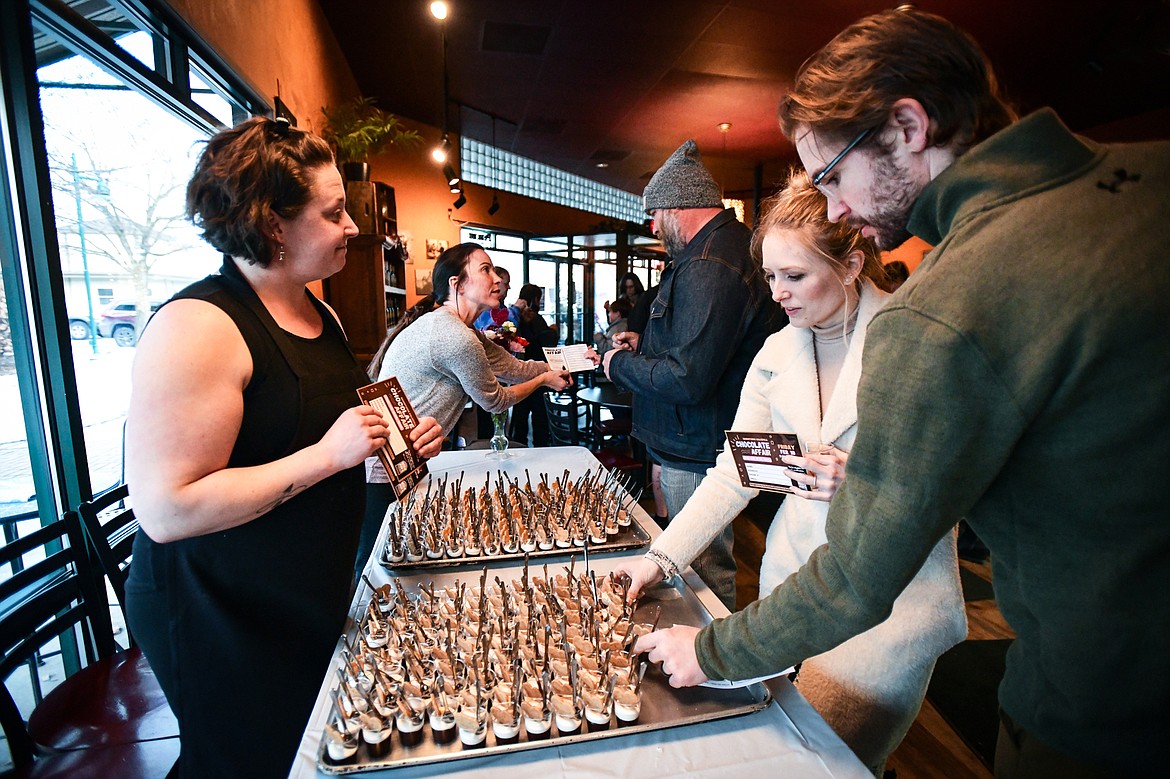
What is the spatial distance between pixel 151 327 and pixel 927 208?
1213mm

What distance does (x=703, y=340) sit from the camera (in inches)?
75.1

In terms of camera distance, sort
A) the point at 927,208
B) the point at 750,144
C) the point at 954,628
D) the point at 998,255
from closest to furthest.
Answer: the point at 998,255, the point at 927,208, the point at 954,628, the point at 750,144

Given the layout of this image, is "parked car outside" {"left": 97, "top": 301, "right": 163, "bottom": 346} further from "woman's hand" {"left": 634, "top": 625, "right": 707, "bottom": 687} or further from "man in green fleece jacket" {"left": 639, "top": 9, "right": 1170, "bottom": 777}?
"man in green fleece jacket" {"left": 639, "top": 9, "right": 1170, "bottom": 777}

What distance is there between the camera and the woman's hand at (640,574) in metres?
1.23

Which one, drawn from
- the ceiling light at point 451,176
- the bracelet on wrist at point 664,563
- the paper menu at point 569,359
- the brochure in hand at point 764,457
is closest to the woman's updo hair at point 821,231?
the brochure in hand at point 764,457

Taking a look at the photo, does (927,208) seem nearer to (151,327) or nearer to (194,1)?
(151,327)

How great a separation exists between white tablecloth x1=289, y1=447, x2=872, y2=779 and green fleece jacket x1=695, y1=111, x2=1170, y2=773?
1.01ft

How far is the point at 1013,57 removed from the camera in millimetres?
4379

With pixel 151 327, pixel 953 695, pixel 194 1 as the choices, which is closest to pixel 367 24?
pixel 194 1

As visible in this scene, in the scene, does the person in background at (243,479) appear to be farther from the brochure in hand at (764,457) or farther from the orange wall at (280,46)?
the orange wall at (280,46)

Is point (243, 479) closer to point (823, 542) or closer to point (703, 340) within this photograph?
point (823, 542)

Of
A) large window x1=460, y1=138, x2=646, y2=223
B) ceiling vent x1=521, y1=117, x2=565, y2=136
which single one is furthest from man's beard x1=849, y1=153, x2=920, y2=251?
large window x1=460, y1=138, x2=646, y2=223

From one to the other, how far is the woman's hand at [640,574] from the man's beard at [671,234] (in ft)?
4.29

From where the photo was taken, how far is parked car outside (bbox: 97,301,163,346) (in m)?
2.02
